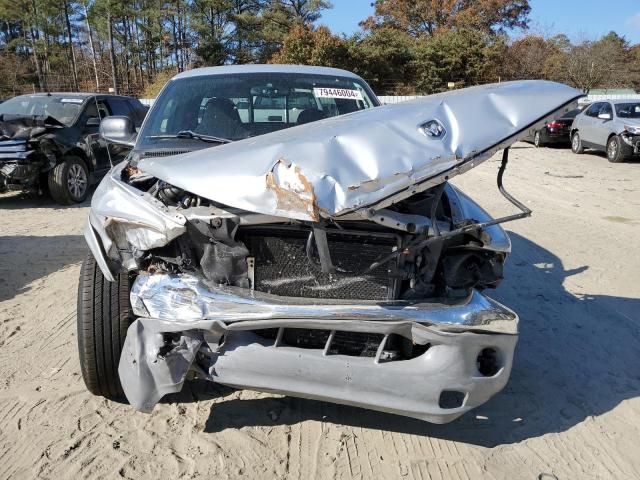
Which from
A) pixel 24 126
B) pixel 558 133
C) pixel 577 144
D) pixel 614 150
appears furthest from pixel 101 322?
pixel 558 133

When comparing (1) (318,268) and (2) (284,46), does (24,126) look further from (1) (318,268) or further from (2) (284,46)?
(2) (284,46)

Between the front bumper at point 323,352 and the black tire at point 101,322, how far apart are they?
44 cm

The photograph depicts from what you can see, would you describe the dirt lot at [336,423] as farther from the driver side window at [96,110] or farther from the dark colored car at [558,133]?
the dark colored car at [558,133]

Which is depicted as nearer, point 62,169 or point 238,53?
point 62,169

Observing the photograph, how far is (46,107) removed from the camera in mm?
9164

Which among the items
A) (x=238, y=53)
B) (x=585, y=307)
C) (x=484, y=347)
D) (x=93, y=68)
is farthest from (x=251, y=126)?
(x=93, y=68)

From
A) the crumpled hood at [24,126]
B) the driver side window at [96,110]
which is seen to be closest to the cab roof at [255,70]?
the crumpled hood at [24,126]

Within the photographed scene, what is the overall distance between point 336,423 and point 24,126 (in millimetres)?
7483

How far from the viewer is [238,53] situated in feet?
133

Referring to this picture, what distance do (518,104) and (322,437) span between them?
6.24ft

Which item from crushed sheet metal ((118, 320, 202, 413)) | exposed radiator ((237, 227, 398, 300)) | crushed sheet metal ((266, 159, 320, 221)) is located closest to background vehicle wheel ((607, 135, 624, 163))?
exposed radiator ((237, 227, 398, 300))

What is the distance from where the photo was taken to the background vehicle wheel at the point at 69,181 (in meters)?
8.26

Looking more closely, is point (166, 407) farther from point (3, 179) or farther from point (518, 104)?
point (3, 179)

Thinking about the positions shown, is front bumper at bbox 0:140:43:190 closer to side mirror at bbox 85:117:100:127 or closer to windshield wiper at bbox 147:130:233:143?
side mirror at bbox 85:117:100:127
